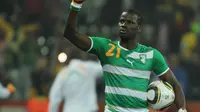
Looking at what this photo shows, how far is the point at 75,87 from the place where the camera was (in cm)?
1212

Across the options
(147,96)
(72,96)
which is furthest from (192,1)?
(147,96)

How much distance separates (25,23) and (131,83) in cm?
820

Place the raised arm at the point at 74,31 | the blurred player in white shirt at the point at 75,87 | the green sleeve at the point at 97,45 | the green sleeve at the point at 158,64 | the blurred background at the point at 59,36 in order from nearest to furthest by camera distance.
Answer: the raised arm at the point at 74,31 < the green sleeve at the point at 97,45 < the green sleeve at the point at 158,64 < the blurred player in white shirt at the point at 75,87 < the blurred background at the point at 59,36

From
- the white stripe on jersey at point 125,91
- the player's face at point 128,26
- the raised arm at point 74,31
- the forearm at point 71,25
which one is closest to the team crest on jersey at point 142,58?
the player's face at point 128,26

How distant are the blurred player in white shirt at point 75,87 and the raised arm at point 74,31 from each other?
398 centimetres

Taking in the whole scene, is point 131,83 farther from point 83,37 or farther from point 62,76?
point 62,76

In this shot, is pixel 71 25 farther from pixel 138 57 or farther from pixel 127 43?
pixel 138 57

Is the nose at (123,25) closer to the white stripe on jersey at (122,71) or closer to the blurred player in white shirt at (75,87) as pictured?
the white stripe on jersey at (122,71)

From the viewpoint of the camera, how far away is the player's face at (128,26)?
8.28 meters

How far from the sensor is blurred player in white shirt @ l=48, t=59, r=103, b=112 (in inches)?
475

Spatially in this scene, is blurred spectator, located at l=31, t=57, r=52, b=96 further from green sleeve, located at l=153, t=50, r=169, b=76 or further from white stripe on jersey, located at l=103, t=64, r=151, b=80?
white stripe on jersey, located at l=103, t=64, r=151, b=80

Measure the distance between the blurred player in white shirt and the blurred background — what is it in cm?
204

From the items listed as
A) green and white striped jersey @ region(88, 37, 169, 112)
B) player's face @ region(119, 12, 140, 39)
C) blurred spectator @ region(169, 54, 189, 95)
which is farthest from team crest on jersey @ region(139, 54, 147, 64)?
blurred spectator @ region(169, 54, 189, 95)

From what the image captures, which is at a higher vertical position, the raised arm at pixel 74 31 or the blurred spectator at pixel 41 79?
the raised arm at pixel 74 31
